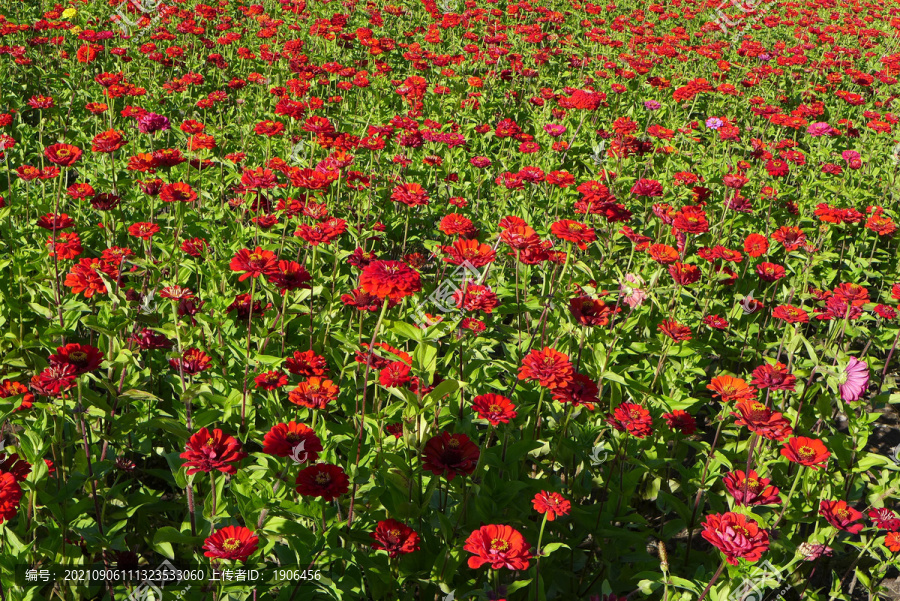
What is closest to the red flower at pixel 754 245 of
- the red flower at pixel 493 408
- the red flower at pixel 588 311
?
the red flower at pixel 588 311

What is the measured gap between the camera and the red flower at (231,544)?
5.90 ft

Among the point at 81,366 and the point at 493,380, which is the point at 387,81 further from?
the point at 81,366

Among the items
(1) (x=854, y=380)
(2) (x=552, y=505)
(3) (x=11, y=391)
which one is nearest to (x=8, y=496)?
(3) (x=11, y=391)

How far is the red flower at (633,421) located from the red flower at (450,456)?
82 centimetres

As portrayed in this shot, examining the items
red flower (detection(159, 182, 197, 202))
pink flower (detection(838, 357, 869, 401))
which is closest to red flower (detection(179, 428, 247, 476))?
red flower (detection(159, 182, 197, 202))

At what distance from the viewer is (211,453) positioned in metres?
1.97

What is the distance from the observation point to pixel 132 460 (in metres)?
3.02

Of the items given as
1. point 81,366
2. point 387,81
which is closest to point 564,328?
point 81,366

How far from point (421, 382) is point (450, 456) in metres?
0.30

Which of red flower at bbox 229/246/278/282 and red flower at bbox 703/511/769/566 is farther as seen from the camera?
red flower at bbox 229/246/278/282

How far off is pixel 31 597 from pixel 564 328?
8.47 ft

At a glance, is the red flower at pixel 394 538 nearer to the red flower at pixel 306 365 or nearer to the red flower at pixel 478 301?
the red flower at pixel 306 365

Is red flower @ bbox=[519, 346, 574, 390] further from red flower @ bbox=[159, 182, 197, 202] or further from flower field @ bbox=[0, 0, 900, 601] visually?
red flower @ bbox=[159, 182, 197, 202]

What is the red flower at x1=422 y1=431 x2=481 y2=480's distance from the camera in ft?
7.11
